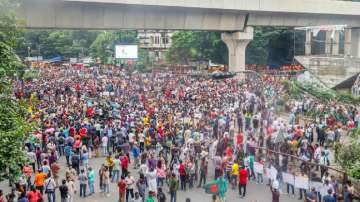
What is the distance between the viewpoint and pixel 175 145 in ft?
75.0

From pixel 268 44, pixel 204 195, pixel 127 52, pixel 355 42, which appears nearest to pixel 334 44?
pixel 355 42

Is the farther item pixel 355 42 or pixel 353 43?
pixel 353 43

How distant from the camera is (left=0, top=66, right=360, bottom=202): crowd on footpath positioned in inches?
675

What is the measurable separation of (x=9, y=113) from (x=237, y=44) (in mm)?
38622

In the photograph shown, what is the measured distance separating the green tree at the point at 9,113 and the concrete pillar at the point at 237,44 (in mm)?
37343

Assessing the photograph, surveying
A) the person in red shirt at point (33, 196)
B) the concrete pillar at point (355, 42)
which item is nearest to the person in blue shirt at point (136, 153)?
the person in red shirt at point (33, 196)

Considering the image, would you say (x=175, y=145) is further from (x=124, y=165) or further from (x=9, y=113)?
(x=9, y=113)

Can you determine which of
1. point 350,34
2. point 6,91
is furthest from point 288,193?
point 350,34

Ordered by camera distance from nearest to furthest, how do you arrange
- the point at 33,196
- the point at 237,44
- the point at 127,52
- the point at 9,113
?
1. the point at 9,113
2. the point at 33,196
3. the point at 237,44
4. the point at 127,52

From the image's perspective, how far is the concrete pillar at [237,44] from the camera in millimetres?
48938

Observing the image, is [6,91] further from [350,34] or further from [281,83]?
[350,34]

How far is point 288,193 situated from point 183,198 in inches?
147

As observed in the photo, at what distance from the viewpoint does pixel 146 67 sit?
7844cm

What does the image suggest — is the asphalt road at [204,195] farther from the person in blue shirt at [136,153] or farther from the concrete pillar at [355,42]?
the concrete pillar at [355,42]
